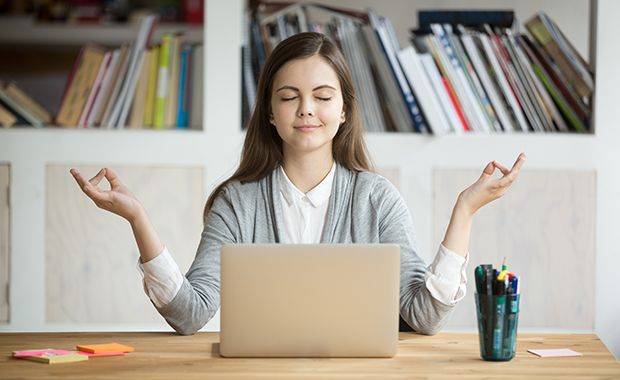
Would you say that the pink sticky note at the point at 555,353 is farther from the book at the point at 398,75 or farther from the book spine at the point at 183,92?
the book spine at the point at 183,92

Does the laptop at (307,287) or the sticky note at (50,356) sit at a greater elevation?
the laptop at (307,287)

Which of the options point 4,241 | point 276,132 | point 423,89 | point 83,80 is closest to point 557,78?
point 423,89

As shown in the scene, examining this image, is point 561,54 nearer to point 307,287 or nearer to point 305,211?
point 305,211

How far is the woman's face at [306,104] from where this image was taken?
55.9 inches

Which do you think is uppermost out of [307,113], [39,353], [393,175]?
[307,113]

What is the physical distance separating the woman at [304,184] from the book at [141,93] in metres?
0.79

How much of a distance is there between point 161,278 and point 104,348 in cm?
20

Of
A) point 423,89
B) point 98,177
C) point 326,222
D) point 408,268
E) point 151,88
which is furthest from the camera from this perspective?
point 151,88

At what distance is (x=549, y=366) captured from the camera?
1.00 m

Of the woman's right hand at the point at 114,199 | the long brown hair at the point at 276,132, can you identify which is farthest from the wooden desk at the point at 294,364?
the long brown hair at the point at 276,132

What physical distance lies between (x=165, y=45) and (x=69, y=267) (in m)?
0.89

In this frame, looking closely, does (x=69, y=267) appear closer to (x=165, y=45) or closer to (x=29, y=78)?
(x=165, y=45)

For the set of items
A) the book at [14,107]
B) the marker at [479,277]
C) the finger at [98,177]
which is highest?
the book at [14,107]

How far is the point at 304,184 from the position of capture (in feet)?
5.10
